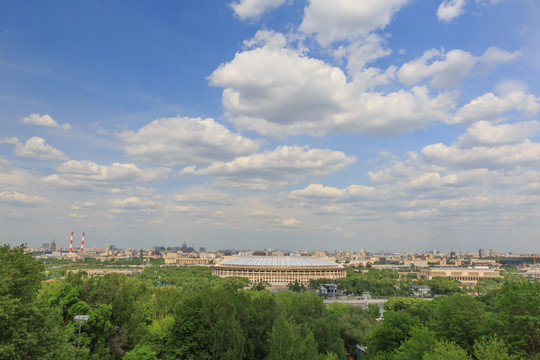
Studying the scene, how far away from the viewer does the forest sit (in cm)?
2189

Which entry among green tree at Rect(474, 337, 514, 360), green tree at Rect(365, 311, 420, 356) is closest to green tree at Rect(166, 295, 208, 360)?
green tree at Rect(365, 311, 420, 356)

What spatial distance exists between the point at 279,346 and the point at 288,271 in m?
123

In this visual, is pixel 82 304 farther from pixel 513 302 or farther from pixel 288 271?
pixel 288 271

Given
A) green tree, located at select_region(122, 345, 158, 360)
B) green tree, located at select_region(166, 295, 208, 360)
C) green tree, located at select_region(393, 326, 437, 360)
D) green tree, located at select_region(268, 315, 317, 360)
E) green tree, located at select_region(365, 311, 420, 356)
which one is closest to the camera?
green tree, located at select_region(393, 326, 437, 360)

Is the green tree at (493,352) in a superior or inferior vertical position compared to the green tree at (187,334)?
superior

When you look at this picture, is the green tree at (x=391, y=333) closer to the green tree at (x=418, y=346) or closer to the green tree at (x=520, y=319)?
the green tree at (x=418, y=346)

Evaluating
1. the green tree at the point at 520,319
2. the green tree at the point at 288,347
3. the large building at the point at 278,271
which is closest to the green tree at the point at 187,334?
the green tree at the point at 288,347

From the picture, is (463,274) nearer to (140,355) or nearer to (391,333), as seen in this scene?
(391,333)

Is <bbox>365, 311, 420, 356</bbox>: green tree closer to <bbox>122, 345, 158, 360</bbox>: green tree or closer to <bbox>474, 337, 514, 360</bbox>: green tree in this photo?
<bbox>474, 337, 514, 360</bbox>: green tree

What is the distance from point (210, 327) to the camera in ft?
107

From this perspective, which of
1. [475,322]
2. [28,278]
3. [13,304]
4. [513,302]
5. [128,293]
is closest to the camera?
[13,304]

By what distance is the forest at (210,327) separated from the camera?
21.9m

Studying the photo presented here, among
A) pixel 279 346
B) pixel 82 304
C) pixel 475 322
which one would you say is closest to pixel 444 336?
pixel 475 322

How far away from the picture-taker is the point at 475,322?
99.0 ft
